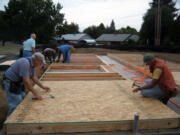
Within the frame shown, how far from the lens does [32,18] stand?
28.5 metres

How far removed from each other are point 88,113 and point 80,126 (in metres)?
0.32

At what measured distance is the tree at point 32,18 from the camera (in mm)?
27984

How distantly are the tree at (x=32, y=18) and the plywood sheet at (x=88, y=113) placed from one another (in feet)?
87.7

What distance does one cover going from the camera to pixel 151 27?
2833cm

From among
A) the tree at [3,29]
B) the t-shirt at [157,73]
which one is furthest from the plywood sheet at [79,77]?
the tree at [3,29]

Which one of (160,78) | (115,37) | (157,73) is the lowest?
(160,78)

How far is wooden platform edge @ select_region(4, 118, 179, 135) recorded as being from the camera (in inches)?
95.9

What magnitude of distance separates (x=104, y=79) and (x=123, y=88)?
113 cm

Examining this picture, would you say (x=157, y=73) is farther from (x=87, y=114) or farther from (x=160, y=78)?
(x=87, y=114)

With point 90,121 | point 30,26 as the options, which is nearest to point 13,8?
point 30,26

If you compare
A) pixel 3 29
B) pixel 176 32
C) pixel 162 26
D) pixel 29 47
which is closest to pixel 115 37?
pixel 162 26

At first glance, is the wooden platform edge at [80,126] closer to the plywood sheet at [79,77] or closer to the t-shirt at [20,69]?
the t-shirt at [20,69]

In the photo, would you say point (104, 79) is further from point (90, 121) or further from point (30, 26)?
point (30, 26)

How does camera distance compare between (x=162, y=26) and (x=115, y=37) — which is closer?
(x=162, y=26)
